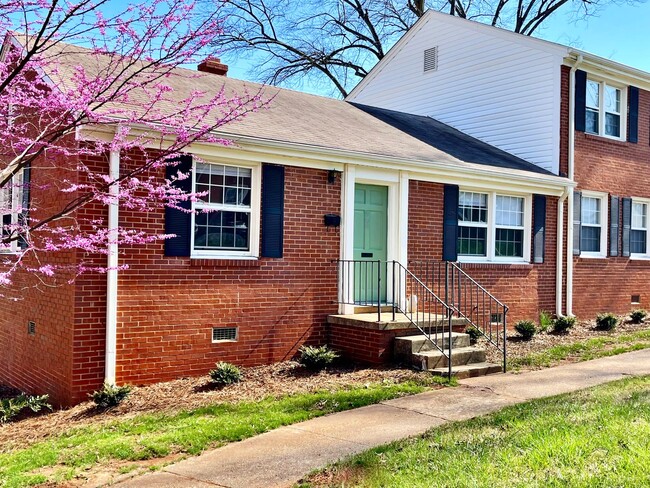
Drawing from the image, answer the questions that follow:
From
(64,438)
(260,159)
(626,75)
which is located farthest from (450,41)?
(64,438)

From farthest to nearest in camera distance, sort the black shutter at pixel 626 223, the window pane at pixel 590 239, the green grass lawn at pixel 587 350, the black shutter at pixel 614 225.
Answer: the black shutter at pixel 626 223 < the black shutter at pixel 614 225 < the window pane at pixel 590 239 < the green grass lawn at pixel 587 350

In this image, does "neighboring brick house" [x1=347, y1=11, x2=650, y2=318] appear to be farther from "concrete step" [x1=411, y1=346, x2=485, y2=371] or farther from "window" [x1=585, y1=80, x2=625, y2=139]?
"concrete step" [x1=411, y1=346, x2=485, y2=371]

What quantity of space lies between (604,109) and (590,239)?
9.95ft

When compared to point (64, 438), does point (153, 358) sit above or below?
above

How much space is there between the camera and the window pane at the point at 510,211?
41.7 feet

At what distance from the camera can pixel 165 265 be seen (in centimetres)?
850

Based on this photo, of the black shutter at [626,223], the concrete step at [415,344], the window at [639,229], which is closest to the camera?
the concrete step at [415,344]

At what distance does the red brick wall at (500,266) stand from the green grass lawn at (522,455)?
5.14 m

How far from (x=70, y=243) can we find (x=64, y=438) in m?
2.53

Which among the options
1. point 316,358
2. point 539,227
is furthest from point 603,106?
point 316,358

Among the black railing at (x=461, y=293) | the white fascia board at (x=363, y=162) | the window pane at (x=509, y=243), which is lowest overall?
the black railing at (x=461, y=293)

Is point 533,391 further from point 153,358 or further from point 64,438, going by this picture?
point 64,438

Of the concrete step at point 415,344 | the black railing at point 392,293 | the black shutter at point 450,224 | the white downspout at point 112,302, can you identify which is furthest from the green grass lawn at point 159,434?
the black shutter at point 450,224

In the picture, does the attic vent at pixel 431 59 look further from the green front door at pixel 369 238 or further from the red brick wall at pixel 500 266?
the green front door at pixel 369 238
